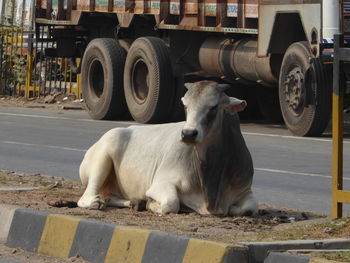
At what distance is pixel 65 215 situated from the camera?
8617mm

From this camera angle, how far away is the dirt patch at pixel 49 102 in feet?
90.1

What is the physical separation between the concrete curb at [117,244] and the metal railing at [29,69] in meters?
20.0

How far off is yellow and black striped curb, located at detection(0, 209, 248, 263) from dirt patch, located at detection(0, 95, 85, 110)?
18108 mm

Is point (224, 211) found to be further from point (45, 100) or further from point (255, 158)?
point (45, 100)

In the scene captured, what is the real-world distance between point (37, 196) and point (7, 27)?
22431mm

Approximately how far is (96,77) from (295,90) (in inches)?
262

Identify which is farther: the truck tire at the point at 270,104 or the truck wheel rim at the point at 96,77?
the truck wheel rim at the point at 96,77

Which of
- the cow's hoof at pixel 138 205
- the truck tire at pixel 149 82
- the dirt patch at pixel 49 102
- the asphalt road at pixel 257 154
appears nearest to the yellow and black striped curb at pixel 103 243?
the cow's hoof at pixel 138 205

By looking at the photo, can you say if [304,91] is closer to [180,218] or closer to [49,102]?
[180,218]

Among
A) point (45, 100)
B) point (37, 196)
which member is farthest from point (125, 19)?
point (37, 196)

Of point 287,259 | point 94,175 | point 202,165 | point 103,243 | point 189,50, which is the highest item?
point 189,50

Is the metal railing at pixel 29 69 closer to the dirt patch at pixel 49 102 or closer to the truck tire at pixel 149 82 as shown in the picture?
the dirt patch at pixel 49 102

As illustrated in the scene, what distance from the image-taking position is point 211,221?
28.9ft

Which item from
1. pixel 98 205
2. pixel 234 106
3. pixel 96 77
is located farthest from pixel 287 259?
pixel 96 77
